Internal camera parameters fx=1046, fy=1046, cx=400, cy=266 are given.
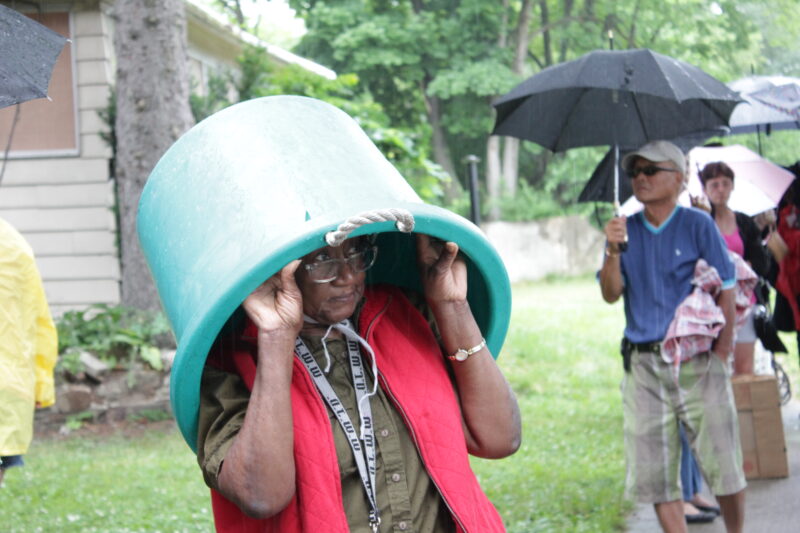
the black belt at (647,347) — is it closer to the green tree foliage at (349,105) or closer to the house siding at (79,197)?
the green tree foliage at (349,105)

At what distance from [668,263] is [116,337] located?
20.8 ft

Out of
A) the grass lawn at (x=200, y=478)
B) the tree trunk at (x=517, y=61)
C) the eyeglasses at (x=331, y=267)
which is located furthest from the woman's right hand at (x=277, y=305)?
the tree trunk at (x=517, y=61)

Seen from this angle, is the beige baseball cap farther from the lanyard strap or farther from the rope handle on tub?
the rope handle on tub

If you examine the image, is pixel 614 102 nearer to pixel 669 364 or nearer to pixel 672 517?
pixel 669 364

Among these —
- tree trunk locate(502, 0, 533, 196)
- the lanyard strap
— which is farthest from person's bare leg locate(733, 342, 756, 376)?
tree trunk locate(502, 0, 533, 196)

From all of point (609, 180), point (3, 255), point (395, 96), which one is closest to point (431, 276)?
point (3, 255)

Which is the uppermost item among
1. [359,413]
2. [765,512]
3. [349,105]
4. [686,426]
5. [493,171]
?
[493,171]

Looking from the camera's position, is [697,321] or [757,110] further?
[757,110]

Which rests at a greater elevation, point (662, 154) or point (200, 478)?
point (662, 154)

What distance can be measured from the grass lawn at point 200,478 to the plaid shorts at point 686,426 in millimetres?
975

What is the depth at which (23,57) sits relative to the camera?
3.04m

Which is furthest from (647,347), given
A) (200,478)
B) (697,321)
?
(200,478)

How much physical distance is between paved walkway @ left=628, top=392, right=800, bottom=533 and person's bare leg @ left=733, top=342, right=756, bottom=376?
2.57ft

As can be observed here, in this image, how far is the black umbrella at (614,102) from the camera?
18.0ft
